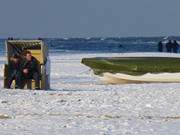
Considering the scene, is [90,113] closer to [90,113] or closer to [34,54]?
[90,113]

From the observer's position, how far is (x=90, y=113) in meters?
17.0

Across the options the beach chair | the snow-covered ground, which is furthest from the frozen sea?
the beach chair

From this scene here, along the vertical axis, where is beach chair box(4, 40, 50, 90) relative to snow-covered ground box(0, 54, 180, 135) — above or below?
above

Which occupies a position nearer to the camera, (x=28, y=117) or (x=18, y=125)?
(x=18, y=125)

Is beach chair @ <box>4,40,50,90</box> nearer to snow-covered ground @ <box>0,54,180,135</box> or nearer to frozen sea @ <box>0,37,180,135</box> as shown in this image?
frozen sea @ <box>0,37,180,135</box>

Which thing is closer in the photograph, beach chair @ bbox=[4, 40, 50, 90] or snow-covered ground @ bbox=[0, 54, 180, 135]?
snow-covered ground @ bbox=[0, 54, 180, 135]

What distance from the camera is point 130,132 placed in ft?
45.3

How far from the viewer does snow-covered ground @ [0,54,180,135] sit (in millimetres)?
14117

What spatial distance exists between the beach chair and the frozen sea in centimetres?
160

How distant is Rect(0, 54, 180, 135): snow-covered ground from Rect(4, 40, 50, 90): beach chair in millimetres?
1720

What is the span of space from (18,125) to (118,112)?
3285 mm

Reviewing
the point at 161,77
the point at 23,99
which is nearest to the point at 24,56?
the point at 23,99

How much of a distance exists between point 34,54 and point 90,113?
9.36 meters

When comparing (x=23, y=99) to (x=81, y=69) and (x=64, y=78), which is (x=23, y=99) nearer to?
(x=64, y=78)
